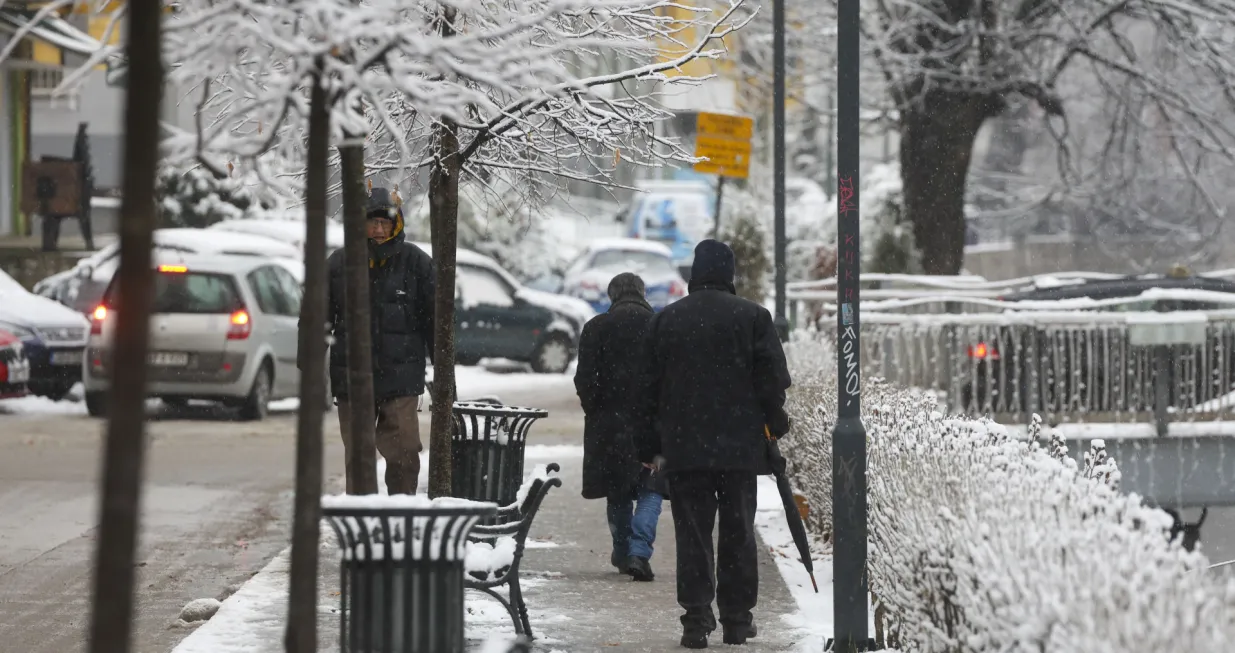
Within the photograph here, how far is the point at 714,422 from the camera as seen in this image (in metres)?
7.24

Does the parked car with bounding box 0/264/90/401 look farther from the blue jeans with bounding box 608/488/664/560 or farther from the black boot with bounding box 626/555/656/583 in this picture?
the black boot with bounding box 626/555/656/583

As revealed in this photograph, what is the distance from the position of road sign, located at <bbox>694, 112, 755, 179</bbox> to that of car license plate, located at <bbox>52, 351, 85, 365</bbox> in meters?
6.42

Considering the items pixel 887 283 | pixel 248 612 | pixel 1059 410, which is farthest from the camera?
pixel 887 283

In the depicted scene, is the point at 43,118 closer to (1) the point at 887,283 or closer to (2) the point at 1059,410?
(1) the point at 887,283

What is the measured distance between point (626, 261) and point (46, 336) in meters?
12.5

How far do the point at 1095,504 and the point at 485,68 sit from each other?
215 cm

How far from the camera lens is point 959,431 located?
700 cm

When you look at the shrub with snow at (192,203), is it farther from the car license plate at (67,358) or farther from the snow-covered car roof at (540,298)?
the car license plate at (67,358)

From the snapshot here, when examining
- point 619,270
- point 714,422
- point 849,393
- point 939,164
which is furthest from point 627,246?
point 849,393

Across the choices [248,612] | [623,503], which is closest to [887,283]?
[623,503]

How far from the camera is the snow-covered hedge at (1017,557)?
4.23 metres

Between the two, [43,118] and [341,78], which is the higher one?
[43,118]

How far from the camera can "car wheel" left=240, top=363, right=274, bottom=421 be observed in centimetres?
1739

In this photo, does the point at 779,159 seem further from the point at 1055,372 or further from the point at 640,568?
the point at 640,568
